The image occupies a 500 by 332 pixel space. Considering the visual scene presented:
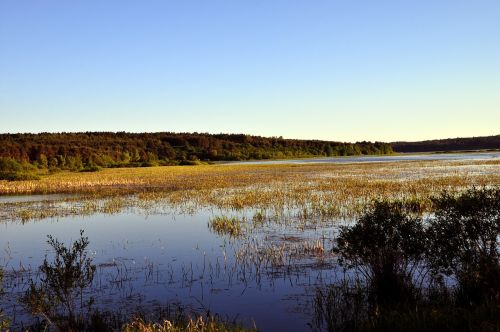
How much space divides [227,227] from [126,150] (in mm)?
124518

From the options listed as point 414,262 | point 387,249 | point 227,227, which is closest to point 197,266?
point 227,227

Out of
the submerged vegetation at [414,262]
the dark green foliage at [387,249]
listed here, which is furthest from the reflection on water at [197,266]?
the dark green foliage at [387,249]

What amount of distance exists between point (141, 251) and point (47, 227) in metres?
7.96

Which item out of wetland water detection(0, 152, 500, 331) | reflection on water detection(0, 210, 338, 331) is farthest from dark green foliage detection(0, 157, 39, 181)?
reflection on water detection(0, 210, 338, 331)

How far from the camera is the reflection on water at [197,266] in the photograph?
33.9 feet

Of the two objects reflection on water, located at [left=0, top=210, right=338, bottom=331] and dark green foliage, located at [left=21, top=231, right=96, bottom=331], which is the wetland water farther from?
dark green foliage, located at [left=21, top=231, right=96, bottom=331]

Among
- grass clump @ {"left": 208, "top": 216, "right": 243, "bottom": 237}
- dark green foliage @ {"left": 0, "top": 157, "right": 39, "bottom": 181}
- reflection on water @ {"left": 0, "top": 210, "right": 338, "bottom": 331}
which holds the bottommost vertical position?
reflection on water @ {"left": 0, "top": 210, "right": 338, "bottom": 331}

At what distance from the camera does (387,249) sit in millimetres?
10188

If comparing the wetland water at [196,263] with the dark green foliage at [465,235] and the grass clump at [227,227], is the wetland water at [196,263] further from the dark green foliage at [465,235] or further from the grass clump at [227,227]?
the dark green foliage at [465,235]

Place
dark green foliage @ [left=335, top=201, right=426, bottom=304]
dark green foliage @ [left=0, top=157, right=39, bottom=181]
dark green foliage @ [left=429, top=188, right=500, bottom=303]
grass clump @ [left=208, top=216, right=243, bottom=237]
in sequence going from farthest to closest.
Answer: dark green foliage @ [left=0, top=157, right=39, bottom=181] < grass clump @ [left=208, top=216, right=243, bottom=237] < dark green foliage @ [left=335, top=201, right=426, bottom=304] < dark green foliage @ [left=429, top=188, right=500, bottom=303]

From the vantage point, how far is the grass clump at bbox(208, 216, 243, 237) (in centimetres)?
1867

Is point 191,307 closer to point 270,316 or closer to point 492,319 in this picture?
point 270,316

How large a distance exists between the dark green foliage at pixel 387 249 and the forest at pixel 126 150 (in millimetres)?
81209

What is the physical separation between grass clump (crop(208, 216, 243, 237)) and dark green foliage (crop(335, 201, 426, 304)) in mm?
8198
